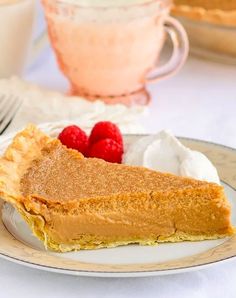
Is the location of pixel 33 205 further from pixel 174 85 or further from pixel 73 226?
pixel 174 85

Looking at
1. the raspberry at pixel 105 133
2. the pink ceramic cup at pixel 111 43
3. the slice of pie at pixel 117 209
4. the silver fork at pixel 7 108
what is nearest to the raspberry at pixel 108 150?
the raspberry at pixel 105 133

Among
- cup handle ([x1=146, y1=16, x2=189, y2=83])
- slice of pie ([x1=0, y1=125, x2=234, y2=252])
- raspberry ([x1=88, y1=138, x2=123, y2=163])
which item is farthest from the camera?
cup handle ([x1=146, y1=16, x2=189, y2=83])

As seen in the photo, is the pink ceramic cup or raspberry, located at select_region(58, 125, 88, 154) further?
the pink ceramic cup

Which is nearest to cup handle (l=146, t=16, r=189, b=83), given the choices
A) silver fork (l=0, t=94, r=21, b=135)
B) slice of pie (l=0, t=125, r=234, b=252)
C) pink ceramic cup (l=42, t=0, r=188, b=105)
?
pink ceramic cup (l=42, t=0, r=188, b=105)

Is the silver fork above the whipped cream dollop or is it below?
below

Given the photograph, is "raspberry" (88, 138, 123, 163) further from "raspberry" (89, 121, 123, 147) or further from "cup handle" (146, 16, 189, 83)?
"cup handle" (146, 16, 189, 83)

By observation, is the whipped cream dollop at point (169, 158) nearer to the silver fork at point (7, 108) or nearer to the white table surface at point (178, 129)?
the white table surface at point (178, 129)

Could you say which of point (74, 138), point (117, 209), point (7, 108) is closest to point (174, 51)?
point (7, 108)
